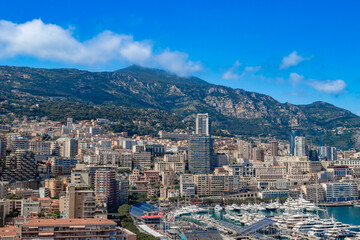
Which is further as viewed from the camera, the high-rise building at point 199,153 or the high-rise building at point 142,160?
the high-rise building at point 142,160

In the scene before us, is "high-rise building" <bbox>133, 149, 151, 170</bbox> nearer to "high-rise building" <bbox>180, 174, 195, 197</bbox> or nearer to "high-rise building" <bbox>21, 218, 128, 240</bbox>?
"high-rise building" <bbox>180, 174, 195, 197</bbox>

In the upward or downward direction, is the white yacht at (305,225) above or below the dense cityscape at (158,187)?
below

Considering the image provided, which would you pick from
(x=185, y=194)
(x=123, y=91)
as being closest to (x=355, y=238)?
(x=185, y=194)

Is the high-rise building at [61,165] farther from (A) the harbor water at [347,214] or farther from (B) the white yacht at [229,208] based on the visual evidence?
(A) the harbor water at [347,214]

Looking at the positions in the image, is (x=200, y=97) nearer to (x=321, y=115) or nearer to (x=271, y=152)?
(x=321, y=115)

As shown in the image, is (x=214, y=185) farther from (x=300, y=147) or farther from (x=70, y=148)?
(x=300, y=147)

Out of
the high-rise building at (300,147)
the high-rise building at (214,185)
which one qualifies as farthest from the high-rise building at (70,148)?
the high-rise building at (300,147)

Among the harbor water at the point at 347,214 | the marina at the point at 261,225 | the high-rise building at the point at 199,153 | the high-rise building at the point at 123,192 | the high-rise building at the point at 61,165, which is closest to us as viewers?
the marina at the point at 261,225

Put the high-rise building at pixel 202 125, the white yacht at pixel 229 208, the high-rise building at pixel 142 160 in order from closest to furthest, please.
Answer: the white yacht at pixel 229 208
the high-rise building at pixel 142 160
the high-rise building at pixel 202 125
